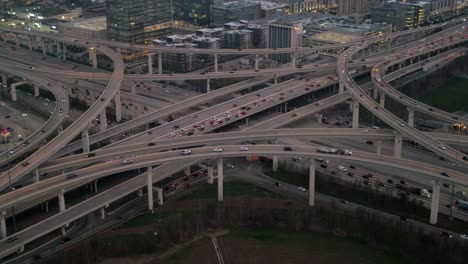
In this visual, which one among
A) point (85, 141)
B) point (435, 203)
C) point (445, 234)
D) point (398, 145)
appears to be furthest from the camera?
point (85, 141)

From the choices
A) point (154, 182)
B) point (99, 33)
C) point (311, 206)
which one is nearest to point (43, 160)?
point (154, 182)

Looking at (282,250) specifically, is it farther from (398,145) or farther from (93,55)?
(93,55)

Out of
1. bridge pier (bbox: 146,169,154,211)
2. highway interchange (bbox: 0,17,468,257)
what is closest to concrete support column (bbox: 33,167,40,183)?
highway interchange (bbox: 0,17,468,257)

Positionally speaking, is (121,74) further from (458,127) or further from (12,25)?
(12,25)

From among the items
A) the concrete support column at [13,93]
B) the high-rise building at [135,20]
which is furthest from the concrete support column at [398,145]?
the high-rise building at [135,20]

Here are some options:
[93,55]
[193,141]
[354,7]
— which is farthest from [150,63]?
[354,7]

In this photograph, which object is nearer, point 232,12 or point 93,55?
point 93,55
